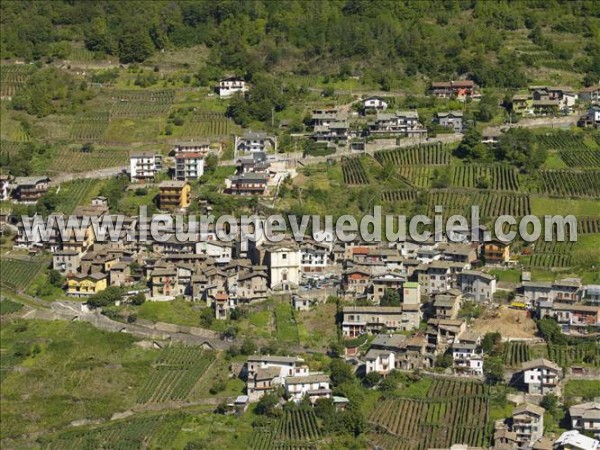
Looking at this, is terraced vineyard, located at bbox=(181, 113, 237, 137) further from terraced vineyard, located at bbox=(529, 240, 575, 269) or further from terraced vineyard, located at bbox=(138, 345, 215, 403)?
terraced vineyard, located at bbox=(529, 240, 575, 269)

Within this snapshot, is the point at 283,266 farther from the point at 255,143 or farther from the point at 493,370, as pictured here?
the point at 255,143

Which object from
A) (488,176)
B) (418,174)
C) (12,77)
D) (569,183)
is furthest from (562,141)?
(12,77)

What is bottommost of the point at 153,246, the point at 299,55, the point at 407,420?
the point at 407,420

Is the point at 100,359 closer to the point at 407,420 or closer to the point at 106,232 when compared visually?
the point at 106,232

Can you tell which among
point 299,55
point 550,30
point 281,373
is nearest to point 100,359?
point 281,373

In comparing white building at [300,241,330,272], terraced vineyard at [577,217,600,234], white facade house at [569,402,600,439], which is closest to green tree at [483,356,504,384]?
white facade house at [569,402,600,439]
